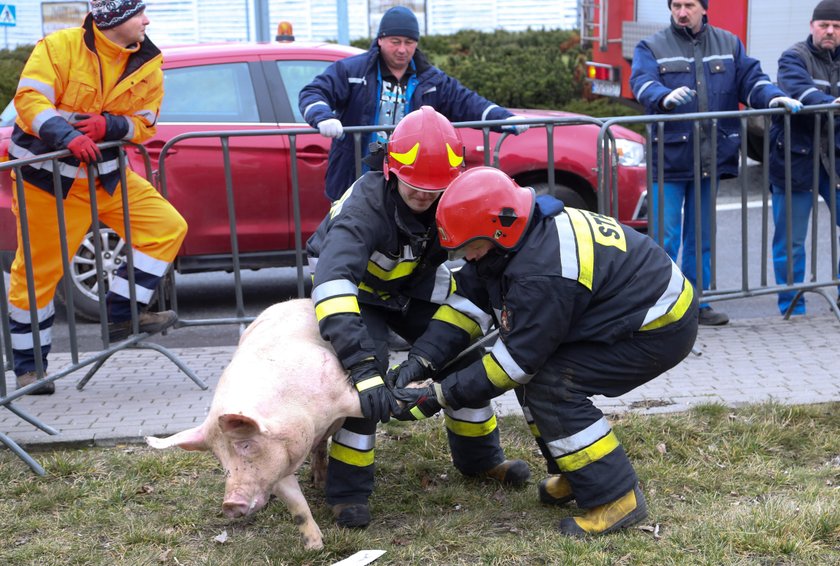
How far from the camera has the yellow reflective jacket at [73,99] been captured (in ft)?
17.5

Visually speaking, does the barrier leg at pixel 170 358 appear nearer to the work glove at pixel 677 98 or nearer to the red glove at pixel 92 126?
the red glove at pixel 92 126

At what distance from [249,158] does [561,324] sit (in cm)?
398

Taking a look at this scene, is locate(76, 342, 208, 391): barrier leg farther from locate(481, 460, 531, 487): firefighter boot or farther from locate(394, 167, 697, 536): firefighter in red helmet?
locate(394, 167, 697, 536): firefighter in red helmet

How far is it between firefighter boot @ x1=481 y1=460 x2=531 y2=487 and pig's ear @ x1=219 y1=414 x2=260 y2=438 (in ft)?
4.33

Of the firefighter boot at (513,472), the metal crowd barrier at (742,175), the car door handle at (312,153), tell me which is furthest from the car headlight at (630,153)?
the firefighter boot at (513,472)

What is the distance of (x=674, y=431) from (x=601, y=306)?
127 centimetres

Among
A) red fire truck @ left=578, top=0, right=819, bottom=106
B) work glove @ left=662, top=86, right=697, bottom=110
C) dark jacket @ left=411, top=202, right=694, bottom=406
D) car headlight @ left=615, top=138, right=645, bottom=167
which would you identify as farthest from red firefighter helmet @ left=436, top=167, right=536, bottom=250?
red fire truck @ left=578, top=0, right=819, bottom=106

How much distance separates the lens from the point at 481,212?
140 inches

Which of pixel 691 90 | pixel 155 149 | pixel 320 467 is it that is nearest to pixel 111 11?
pixel 155 149

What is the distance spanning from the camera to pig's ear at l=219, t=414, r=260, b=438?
3.37m

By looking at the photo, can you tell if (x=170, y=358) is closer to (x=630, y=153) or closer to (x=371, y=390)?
(x=371, y=390)

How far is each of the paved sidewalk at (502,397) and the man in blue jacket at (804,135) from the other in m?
0.60

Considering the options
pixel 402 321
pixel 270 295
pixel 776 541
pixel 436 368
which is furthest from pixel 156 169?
pixel 776 541

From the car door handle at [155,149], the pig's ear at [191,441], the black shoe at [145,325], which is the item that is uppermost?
the car door handle at [155,149]
